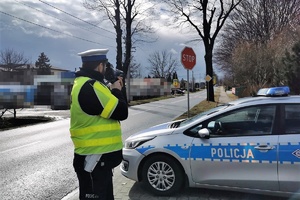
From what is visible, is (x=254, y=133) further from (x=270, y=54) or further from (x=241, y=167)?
(x=270, y=54)

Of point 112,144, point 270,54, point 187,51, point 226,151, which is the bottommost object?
point 226,151

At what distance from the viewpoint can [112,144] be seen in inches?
108

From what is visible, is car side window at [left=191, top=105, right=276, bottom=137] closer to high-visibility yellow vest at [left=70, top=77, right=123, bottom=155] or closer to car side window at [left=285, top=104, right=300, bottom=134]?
car side window at [left=285, top=104, right=300, bottom=134]

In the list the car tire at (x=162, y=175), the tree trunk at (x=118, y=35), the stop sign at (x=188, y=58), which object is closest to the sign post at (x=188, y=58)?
the stop sign at (x=188, y=58)

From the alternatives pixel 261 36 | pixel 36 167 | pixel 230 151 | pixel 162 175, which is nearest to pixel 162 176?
pixel 162 175

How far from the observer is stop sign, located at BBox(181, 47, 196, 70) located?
947 centimetres

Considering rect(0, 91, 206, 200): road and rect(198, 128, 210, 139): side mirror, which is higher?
rect(198, 128, 210, 139): side mirror

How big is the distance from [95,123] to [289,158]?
262 cm

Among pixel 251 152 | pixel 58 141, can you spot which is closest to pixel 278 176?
pixel 251 152

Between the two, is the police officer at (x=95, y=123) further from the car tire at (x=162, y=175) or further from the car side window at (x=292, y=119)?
the car side window at (x=292, y=119)

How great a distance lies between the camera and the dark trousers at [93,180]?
Result: 2.73m

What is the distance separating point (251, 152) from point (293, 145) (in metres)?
0.52

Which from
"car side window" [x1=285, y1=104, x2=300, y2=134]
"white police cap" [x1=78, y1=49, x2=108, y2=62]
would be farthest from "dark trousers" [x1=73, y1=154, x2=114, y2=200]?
"car side window" [x1=285, y1=104, x2=300, y2=134]

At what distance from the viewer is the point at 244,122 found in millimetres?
4344
